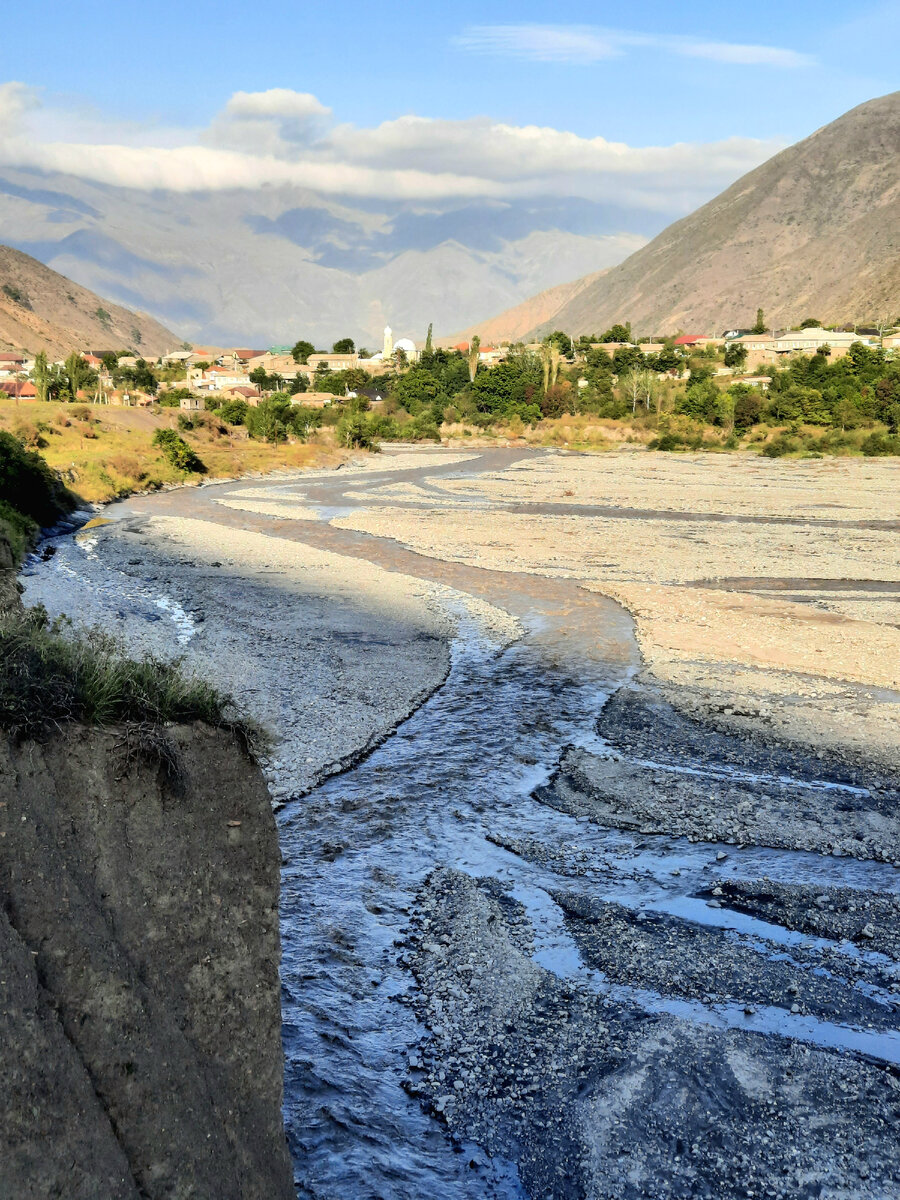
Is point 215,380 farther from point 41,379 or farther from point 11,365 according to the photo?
point 41,379

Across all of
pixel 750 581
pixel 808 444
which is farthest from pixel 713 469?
pixel 750 581

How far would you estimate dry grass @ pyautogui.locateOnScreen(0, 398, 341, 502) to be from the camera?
5620 cm

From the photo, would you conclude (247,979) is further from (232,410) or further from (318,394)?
(318,394)

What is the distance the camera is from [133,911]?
5.16 m

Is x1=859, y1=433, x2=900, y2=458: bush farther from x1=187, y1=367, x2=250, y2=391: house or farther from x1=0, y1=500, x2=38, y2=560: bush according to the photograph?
x1=187, y1=367, x2=250, y2=391: house

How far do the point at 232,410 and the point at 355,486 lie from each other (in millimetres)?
47689

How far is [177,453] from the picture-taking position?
66625 millimetres

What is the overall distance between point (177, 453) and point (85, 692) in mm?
64167

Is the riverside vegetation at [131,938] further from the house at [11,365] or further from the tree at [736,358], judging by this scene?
the house at [11,365]

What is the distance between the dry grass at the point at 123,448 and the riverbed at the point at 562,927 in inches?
1440

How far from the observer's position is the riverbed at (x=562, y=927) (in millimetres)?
7480

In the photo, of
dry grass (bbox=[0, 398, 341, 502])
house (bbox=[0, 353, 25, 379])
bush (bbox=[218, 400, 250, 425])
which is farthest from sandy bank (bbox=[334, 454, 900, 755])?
house (bbox=[0, 353, 25, 379])

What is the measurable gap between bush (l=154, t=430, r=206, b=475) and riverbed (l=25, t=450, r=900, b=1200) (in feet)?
152

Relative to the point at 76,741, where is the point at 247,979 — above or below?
below
